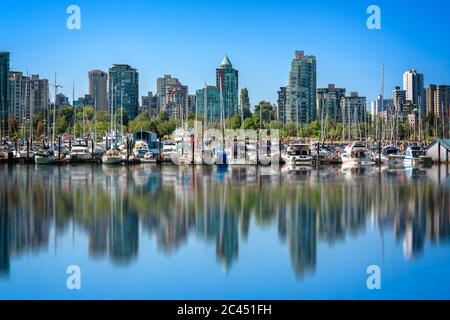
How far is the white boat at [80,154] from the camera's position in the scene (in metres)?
57.6

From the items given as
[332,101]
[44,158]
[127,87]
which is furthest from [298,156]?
[332,101]

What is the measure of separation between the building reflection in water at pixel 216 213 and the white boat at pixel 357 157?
18.6 meters

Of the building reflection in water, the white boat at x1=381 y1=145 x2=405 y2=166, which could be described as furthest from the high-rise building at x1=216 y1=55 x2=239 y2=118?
the building reflection in water

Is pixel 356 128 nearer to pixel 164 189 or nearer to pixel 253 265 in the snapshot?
pixel 164 189

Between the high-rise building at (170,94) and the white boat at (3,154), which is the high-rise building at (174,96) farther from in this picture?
the white boat at (3,154)

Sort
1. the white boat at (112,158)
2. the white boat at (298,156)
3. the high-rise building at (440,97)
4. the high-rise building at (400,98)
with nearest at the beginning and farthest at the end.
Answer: the white boat at (298,156) < the white boat at (112,158) < the high-rise building at (440,97) < the high-rise building at (400,98)

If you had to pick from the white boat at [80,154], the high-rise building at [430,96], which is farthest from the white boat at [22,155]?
the high-rise building at [430,96]

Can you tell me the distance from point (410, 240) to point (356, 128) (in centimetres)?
7396

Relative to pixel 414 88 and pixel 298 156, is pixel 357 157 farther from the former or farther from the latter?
pixel 414 88

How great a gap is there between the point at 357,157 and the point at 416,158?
550 cm

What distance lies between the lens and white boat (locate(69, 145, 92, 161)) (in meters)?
57.6

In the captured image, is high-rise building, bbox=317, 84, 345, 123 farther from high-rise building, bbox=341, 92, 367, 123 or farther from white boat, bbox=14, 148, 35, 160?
white boat, bbox=14, 148, 35, 160

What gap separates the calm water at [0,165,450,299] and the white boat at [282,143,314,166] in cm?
2375

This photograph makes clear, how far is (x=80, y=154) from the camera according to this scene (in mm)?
57938
